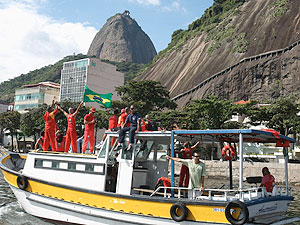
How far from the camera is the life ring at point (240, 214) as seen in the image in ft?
25.0

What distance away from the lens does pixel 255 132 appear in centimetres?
809

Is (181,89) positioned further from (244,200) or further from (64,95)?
(244,200)

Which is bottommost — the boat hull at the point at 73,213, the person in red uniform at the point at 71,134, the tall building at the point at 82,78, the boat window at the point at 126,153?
the boat hull at the point at 73,213

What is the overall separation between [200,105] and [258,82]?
84.9 ft

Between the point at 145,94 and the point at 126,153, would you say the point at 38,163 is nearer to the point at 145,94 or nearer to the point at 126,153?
the point at 126,153

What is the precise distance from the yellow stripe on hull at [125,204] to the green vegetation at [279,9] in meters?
63.9

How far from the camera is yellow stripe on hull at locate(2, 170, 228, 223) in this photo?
7.95 m

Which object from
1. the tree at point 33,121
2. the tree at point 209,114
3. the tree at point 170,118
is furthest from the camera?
the tree at point 33,121

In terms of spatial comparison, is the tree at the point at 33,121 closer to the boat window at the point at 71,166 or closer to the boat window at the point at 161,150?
the boat window at the point at 71,166

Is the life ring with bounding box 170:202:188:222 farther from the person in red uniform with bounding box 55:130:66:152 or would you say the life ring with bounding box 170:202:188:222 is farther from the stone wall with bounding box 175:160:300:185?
the stone wall with bounding box 175:160:300:185

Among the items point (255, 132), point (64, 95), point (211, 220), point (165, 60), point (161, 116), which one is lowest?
point (211, 220)

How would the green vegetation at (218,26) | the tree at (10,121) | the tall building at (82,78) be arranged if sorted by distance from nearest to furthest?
the tree at (10,121), the tall building at (82,78), the green vegetation at (218,26)

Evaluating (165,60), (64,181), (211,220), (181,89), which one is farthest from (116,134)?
(165,60)

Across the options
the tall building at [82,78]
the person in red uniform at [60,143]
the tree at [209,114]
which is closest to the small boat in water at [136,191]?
the person in red uniform at [60,143]
